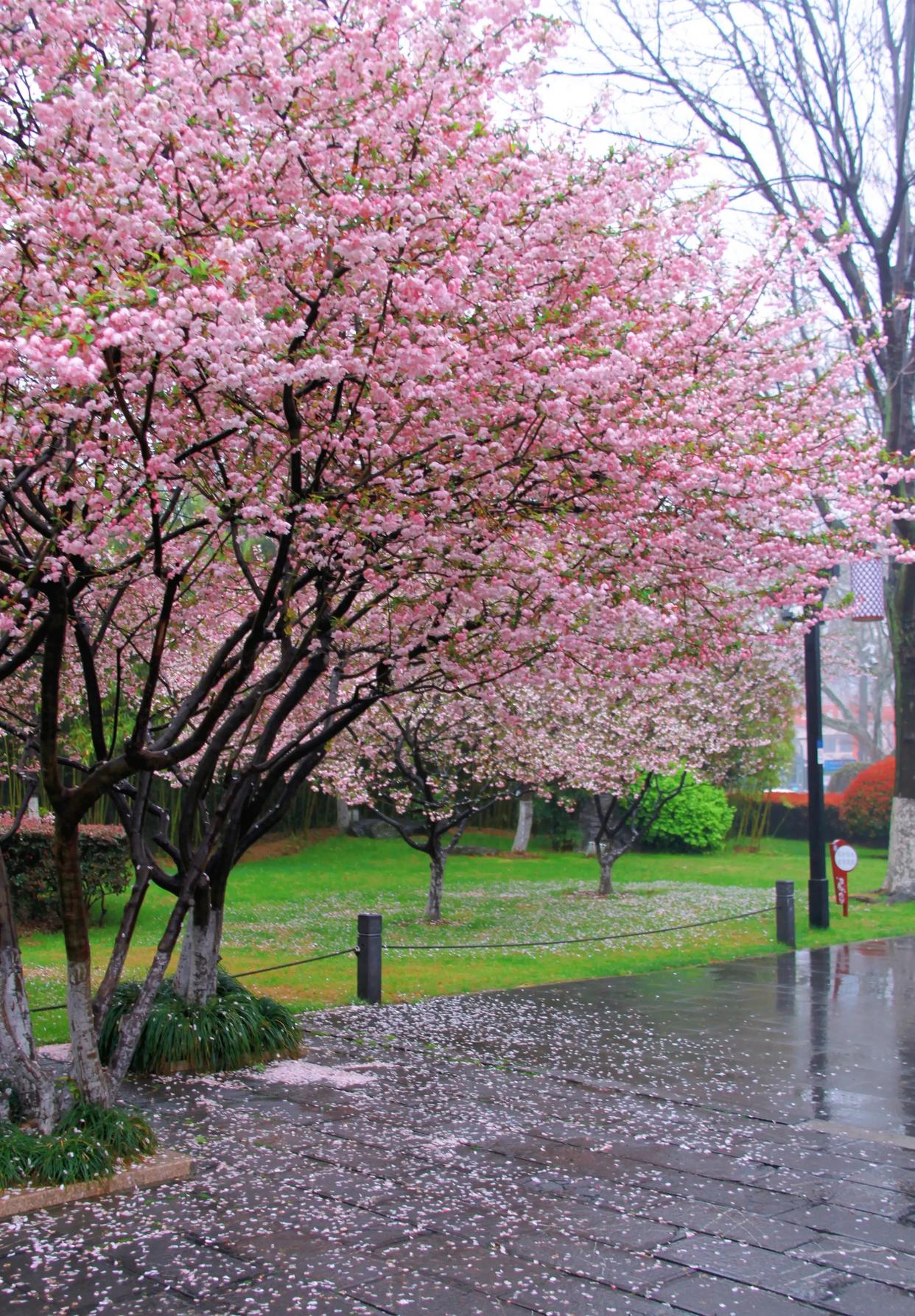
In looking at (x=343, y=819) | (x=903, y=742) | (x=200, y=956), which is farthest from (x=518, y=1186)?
(x=343, y=819)

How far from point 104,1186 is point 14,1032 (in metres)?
0.98

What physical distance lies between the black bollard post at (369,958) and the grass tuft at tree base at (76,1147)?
457 centimetres

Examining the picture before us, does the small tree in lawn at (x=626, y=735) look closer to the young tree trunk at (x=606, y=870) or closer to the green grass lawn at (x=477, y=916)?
the young tree trunk at (x=606, y=870)

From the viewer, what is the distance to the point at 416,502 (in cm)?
664

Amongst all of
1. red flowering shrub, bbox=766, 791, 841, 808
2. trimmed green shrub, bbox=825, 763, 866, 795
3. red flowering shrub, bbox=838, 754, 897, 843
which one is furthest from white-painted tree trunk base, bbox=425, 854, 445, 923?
trimmed green shrub, bbox=825, 763, 866, 795

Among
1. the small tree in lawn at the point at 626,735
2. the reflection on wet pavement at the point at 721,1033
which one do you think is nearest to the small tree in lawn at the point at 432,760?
the small tree in lawn at the point at 626,735

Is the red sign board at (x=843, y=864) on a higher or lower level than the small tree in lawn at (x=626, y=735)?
lower

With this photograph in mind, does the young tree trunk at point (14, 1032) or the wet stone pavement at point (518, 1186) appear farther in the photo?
the young tree trunk at point (14, 1032)

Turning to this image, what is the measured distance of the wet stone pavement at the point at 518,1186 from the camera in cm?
463

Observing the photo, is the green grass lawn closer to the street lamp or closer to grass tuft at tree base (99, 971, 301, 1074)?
the street lamp

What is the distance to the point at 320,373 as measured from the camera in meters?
5.70

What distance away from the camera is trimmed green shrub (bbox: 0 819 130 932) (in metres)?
15.7

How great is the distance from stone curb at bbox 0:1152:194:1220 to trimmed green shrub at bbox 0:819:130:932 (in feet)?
32.3

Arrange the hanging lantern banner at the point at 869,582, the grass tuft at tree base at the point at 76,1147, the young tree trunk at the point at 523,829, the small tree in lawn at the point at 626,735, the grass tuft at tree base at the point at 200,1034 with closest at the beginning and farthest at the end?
the grass tuft at tree base at the point at 76,1147 → the grass tuft at tree base at the point at 200,1034 → the hanging lantern banner at the point at 869,582 → the small tree in lawn at the point at 626,735 → the young tree trunk at the point at 523,829
